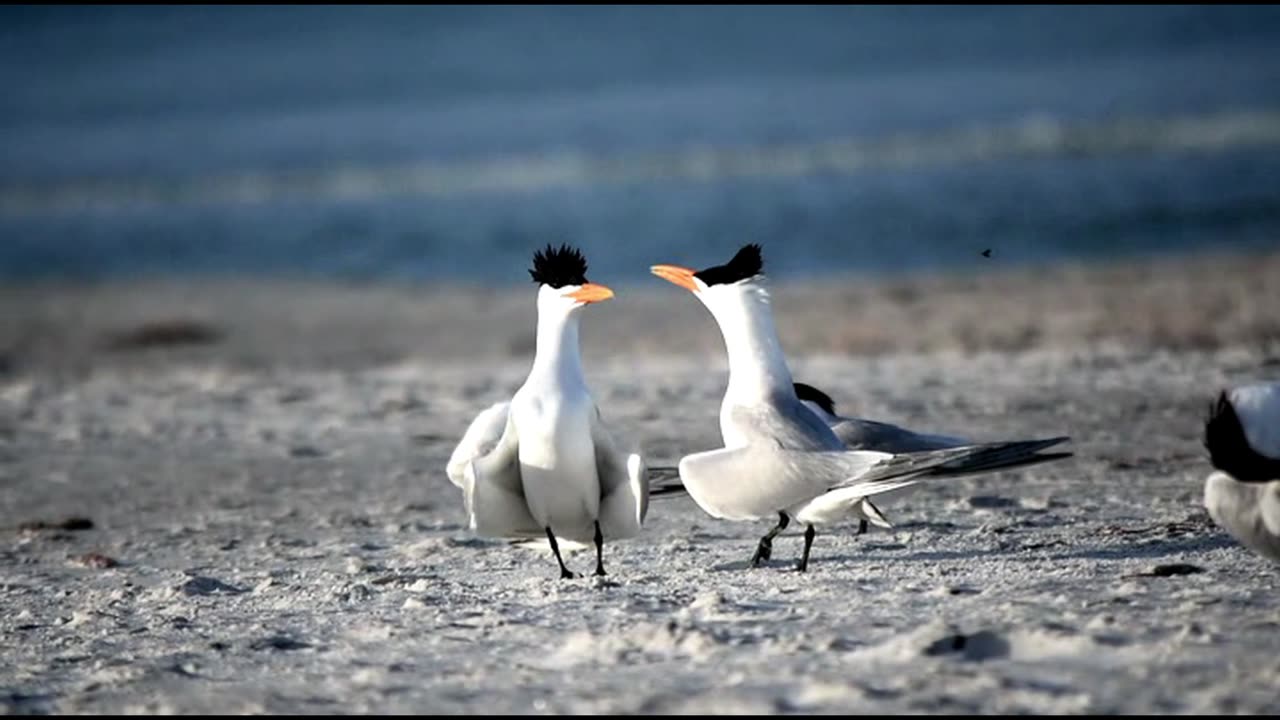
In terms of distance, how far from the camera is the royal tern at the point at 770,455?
591 centimetres

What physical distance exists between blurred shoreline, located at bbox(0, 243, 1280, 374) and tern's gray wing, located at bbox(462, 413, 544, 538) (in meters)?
5.33

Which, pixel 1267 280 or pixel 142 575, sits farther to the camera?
pixel 1267 280

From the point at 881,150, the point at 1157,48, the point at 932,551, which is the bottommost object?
the point at 932,551

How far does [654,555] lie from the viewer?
659 cm

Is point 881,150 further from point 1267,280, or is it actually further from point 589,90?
point 589,90

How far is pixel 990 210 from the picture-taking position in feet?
79.0

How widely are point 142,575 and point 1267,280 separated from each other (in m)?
10.1

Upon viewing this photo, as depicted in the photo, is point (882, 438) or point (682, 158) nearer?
point (882, 438)

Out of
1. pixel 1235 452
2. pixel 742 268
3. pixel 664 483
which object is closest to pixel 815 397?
pixel 664 483

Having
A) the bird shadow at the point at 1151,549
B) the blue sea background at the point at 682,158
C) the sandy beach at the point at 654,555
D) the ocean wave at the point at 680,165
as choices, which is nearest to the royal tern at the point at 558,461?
the sandy beach at the point at 654,555

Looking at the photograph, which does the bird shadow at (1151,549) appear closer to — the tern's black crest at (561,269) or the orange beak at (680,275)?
the orange beak at (680,275)

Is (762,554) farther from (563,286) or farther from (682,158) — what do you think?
(682,158)

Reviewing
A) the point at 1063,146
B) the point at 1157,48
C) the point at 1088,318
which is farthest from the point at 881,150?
the point at 1157,48

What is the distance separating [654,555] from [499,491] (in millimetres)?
580
